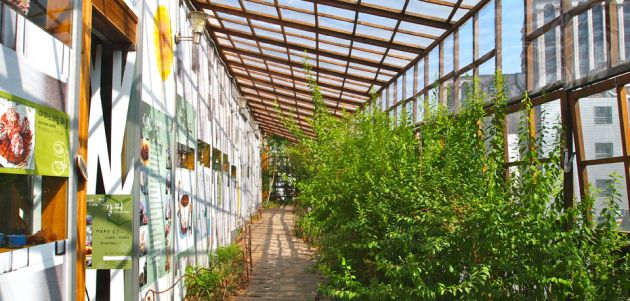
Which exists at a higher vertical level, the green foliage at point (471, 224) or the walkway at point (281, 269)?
the green foliage at point (471, 224)

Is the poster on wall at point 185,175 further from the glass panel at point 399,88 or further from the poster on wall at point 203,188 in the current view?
the glass panel at point 399,88

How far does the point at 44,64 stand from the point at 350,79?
9.24 meters

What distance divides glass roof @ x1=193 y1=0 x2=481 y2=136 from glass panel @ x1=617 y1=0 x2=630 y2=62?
3039mm

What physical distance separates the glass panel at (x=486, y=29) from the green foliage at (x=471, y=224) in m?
2.75

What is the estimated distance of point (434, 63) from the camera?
9.23m

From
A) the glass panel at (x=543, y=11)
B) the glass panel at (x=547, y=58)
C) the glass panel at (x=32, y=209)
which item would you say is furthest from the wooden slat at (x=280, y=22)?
the glass panel at (x=32, y=209)

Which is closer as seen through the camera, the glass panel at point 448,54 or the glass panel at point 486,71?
the glass panel at point 486,71

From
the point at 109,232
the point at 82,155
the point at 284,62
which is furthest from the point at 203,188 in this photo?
the point at 82,155

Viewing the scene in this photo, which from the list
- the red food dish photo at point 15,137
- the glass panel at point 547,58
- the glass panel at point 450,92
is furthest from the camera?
the glass panel at point 450,92

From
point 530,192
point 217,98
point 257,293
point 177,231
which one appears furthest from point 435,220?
point 217,98

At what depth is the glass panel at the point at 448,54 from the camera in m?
8.37

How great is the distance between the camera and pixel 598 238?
144 inches

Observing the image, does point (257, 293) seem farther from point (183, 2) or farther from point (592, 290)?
point (592, 290)

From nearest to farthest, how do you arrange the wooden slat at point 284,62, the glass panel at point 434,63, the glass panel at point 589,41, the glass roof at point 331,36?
the glass panel at point 589,41, the glass roof at point 331,36, the glass panel at point 434,63, the wooden slat at point 284,62
